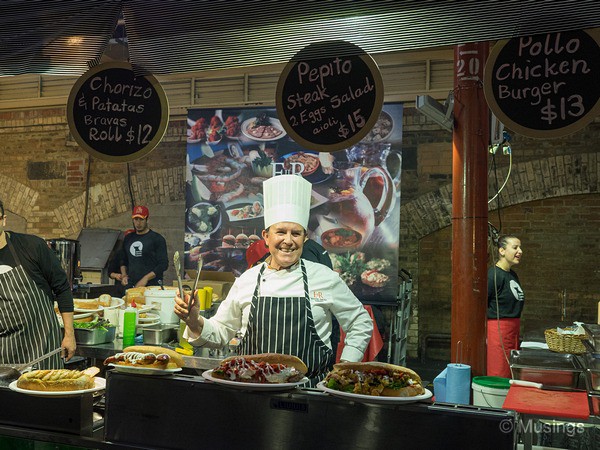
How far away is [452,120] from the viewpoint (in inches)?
180

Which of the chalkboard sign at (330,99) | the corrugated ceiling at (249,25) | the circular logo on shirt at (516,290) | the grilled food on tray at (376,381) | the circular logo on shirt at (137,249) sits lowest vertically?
the grilled food on tray at (376,381)

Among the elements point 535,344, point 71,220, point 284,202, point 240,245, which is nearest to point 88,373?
point 284,202

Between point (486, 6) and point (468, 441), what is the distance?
145cm

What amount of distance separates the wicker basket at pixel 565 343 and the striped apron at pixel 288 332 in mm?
1725

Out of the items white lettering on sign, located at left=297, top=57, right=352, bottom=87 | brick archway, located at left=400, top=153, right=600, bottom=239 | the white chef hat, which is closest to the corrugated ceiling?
white lettering on sign, located at left=297, top=57, right=352, bottom=87

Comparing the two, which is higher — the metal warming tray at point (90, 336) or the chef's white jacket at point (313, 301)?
the chef's white jacket at point (313, 301)

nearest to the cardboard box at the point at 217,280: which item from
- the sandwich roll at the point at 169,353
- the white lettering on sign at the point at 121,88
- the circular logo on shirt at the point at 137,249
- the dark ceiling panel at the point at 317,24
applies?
the circular logo on shirt at the point at 137,249

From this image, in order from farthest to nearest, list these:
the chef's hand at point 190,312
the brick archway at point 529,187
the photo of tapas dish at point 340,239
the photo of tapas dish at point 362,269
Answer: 1. the brick archway at point 529,187
2. the photo of tapas dish at point 340,239
3. the photo of tapas dish at point 362,269
4. the chef's hand at point 190,312

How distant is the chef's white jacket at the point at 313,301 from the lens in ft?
11.5

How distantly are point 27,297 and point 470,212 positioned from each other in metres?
2.95

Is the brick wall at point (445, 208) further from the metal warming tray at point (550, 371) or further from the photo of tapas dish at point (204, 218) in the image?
the metal warming tray at point (550, 371)

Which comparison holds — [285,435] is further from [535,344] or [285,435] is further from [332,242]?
[332,242]

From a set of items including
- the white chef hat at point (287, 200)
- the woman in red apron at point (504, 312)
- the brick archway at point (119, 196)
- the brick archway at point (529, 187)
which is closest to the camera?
the white chef hat at point (287, 200)

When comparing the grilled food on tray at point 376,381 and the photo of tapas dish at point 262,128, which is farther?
the photo of tapas dish at point 262,128
